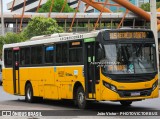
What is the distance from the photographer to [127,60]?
53.5 ft

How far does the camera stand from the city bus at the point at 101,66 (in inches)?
637

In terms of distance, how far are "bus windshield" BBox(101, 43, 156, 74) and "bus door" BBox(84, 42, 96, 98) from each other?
0.73 m

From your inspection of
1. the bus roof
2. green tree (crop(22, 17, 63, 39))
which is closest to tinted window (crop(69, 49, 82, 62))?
the bus roof

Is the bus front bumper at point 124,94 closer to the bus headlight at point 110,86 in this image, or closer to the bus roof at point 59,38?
the bus headlight at point 110,86

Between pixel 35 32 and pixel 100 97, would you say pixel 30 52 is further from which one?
pixel 35 32

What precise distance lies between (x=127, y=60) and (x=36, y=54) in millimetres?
6317

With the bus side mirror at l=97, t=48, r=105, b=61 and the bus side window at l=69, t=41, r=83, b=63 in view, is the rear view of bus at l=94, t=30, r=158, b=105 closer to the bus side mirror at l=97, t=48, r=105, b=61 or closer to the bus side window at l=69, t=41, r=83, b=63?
the bus side mirror at l=97, t=48, r=105, b=61

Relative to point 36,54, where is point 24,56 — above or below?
below

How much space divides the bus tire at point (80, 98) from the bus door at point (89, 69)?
17.7 inches

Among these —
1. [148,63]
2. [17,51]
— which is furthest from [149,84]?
[17,51]

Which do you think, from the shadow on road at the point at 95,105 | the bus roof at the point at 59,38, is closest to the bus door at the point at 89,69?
the bus roof at the point at 59,38

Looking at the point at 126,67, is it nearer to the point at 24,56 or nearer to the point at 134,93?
the point at 134,93

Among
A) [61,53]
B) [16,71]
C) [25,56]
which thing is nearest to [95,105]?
[61,53]

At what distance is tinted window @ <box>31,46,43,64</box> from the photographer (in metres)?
21.3
